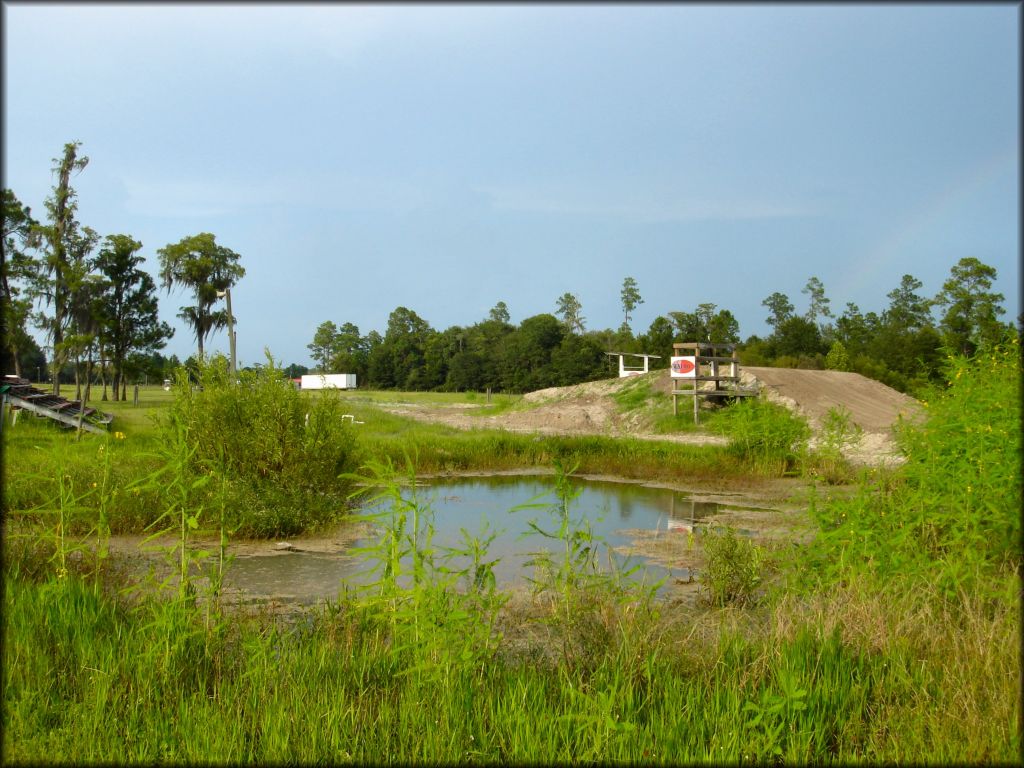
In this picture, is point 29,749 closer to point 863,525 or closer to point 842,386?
point 863,525

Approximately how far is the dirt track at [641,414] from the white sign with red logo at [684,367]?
1898 millimetres

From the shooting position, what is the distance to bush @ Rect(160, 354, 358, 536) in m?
8.80

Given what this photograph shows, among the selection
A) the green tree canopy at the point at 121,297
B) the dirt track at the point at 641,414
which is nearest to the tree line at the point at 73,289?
the green tree canopy at the point at 121,297

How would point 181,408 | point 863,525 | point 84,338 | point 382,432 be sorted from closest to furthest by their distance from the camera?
point 863,525
point 181,408
point 84,338
point 382,432

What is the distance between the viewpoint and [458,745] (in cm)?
285

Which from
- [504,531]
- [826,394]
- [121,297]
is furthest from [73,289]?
[826,394]

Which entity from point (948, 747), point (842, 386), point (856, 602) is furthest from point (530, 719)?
point (842, 386)

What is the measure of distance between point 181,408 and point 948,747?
340 inches

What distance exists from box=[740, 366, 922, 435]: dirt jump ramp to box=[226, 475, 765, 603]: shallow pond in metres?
11.1

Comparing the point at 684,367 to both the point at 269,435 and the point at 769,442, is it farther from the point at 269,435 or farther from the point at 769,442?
the point at 269,435

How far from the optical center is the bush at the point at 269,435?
8.80 metres

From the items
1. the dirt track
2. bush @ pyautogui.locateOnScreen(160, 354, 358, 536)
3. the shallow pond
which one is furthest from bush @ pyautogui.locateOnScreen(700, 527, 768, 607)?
the dirt track

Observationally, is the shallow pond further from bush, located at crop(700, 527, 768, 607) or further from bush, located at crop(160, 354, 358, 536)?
bush, located at crop(160, 354, 358, 536)

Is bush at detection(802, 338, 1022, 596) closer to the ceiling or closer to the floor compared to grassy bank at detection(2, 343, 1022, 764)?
closer to the ceiling
